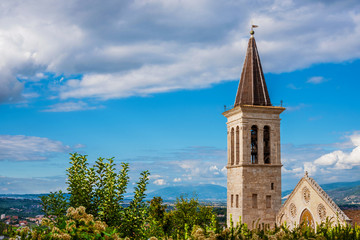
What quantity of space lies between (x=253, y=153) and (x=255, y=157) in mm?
458

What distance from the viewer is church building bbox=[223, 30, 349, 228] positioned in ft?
132

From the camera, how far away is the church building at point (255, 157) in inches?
1585

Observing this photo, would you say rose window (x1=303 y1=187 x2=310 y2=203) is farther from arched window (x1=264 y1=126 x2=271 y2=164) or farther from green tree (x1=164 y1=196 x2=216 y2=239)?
green tree (x1=164 y1=196 x2=216 y2=239)

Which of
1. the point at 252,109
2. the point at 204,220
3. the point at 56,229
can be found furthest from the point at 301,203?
the point at 56,229

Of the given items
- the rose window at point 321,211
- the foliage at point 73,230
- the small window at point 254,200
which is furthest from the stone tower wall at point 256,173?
the foliage at point 73,230

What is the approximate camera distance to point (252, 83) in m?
42.2

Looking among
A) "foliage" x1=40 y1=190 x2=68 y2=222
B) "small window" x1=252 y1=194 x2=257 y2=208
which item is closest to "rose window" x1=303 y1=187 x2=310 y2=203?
"small window" x1=252 y1=194 x2=257 y2=208

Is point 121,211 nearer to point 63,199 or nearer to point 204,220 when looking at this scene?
point 63,199

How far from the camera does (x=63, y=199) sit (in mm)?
12953

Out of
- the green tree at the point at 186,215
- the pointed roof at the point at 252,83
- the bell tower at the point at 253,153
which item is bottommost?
the green tree at the point at 186,215

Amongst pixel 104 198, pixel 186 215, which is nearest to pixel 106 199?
pixel 104 198

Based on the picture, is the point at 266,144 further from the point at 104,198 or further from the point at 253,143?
the point at 104,198

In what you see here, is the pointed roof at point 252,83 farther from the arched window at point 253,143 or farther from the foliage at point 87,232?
the foliage at point 87,232

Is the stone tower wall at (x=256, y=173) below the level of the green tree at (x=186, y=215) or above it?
above
